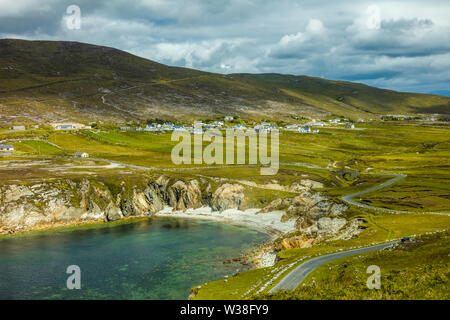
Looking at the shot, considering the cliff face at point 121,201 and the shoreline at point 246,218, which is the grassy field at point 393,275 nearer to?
the cliff face at point 121,201

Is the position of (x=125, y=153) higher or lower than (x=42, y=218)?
higher

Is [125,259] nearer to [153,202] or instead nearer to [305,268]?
[305,268]

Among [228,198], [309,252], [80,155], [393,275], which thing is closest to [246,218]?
[228,198]

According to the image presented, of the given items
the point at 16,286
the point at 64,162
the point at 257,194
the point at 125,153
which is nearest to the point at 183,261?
the point at 16,286

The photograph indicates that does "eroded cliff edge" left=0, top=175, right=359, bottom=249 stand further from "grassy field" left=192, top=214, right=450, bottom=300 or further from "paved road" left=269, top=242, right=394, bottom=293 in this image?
"paved road" left=269, top=242, right=394, bottom=293

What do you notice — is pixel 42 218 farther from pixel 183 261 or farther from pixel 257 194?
pixel 257 194

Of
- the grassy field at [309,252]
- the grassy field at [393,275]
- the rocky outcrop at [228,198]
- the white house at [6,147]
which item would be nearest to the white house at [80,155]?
the white house at [6,147]

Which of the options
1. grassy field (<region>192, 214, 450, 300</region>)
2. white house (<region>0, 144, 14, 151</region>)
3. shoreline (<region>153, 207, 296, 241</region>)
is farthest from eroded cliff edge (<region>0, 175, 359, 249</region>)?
white house (<region>0, 144, 14, 151</region>)
